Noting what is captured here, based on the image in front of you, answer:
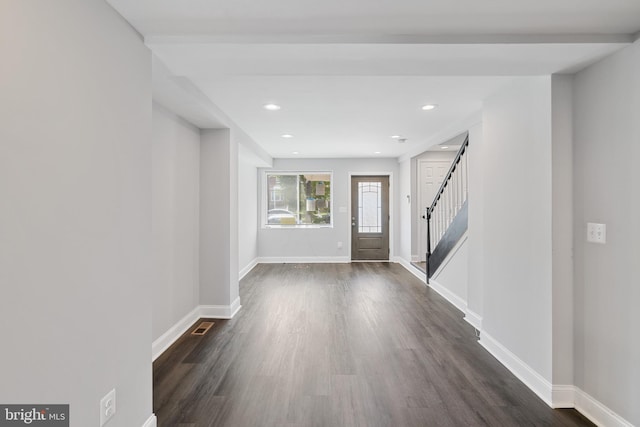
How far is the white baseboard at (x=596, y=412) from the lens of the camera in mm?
1777

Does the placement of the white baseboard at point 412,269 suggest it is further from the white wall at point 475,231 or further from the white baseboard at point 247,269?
the white baseboard at point 247,269

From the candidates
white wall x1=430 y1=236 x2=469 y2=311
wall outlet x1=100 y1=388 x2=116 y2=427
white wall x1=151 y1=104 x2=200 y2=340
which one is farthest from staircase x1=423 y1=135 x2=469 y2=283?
wall outlet x1=100 y1=388 x2=116 y2=427

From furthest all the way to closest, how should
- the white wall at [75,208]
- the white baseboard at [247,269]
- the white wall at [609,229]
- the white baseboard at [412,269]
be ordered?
the white baseboard at [247,269], the white baseboard at [412,269], the white wall at [609,229], the white wall at [75,208]

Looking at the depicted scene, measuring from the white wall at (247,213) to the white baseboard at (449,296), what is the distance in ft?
11.1

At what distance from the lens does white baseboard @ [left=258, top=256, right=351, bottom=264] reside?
706 cm

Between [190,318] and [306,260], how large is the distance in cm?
384

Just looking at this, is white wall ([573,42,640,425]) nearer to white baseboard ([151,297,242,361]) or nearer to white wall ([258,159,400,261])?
white baseboard ([151,297,242,361])

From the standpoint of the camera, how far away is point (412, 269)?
6105mm

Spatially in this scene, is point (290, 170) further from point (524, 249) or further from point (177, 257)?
point (524, 249)

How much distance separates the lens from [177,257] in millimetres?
3115

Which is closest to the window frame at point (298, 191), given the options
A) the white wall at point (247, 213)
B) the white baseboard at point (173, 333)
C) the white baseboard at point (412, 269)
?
the white wall at point (247, 213)

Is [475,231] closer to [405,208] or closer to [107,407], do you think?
[405,208]

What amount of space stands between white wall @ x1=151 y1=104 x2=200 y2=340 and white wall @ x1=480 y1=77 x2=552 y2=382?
9.50 feet

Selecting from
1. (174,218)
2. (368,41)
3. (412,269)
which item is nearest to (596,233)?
(368,41)
